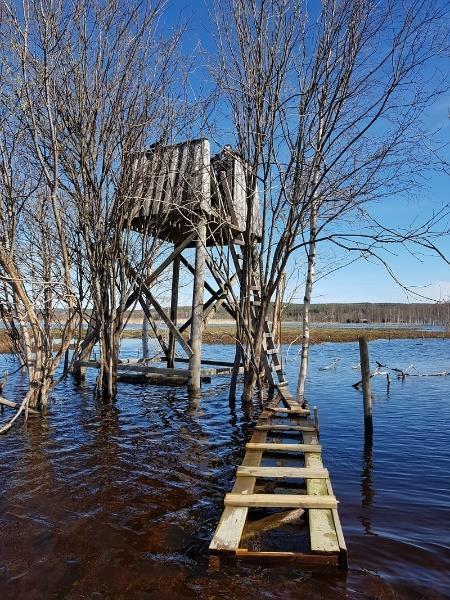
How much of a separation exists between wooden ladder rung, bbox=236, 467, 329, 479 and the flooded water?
1.36 ft

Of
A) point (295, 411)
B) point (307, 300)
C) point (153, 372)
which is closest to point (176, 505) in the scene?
point (295, 411)

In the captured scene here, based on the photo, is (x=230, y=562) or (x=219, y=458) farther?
(x=219, y=458)

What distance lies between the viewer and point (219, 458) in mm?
6832

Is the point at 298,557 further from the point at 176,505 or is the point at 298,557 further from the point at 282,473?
the point at 176,505

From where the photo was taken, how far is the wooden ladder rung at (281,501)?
4.25 m

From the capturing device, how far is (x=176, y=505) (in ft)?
16.7

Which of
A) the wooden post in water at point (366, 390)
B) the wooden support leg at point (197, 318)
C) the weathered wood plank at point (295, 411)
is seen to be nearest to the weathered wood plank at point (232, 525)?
the wooden post in water at point (366, 390)

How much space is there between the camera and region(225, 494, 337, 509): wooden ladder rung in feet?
14.0

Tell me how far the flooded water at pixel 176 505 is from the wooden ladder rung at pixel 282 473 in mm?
415

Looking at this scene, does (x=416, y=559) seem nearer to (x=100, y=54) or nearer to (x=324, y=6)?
(x=324, y=6)

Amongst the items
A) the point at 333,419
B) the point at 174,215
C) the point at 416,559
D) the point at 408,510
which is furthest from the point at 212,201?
the point at 416,559

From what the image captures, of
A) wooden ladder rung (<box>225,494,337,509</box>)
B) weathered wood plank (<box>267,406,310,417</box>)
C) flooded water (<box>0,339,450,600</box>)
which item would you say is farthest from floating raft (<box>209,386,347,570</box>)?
weathered wood plank (<box>267,406,310,417</box>)

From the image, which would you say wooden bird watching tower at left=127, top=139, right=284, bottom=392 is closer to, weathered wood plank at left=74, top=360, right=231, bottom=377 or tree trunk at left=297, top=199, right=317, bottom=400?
weathered wood plank at left=74, top=360, right=231, bottom=377

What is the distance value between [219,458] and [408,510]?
2591 millimetres
